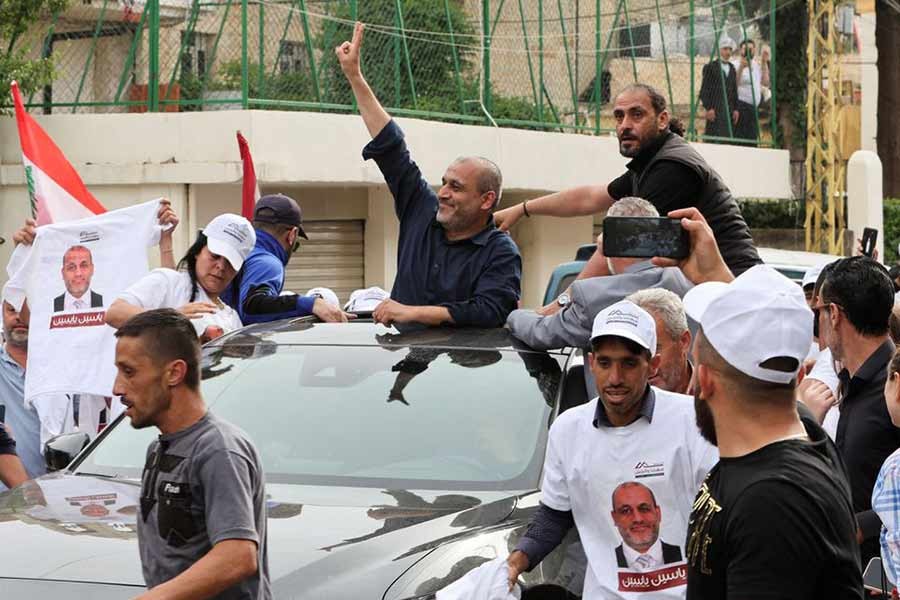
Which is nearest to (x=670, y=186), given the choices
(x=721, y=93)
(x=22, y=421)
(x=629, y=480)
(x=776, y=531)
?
(x=629, y=480)

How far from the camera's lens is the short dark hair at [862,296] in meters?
4.79

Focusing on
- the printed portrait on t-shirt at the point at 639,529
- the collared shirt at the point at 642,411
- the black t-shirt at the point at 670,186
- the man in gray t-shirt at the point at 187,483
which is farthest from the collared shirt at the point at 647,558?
the black t-shirt at the point at 670,186

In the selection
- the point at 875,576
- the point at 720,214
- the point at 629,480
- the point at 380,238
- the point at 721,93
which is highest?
the point at 721,93

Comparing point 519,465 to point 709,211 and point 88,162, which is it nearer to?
point 709,211

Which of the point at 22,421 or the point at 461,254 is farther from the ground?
the point at 461,254

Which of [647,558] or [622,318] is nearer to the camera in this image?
[647,558]

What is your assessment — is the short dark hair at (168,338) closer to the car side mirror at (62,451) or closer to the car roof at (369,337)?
the car side mirror at (62,451)

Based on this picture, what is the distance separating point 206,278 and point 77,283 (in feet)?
3.13

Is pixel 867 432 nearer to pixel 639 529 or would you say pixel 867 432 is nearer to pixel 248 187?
pixel 639 529

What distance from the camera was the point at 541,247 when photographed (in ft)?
73.0

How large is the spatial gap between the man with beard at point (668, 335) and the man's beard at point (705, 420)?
2032mm

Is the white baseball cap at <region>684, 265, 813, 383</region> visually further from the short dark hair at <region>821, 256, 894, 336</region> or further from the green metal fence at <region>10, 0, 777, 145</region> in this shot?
the green metal fence at <region>10, 0, 777, 145</region>

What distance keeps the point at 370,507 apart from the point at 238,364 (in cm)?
119

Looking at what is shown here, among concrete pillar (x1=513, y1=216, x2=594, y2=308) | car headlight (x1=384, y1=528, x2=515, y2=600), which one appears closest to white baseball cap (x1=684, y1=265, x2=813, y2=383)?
car headlight (x1=384, y1=528, x2=515, y2=600)
